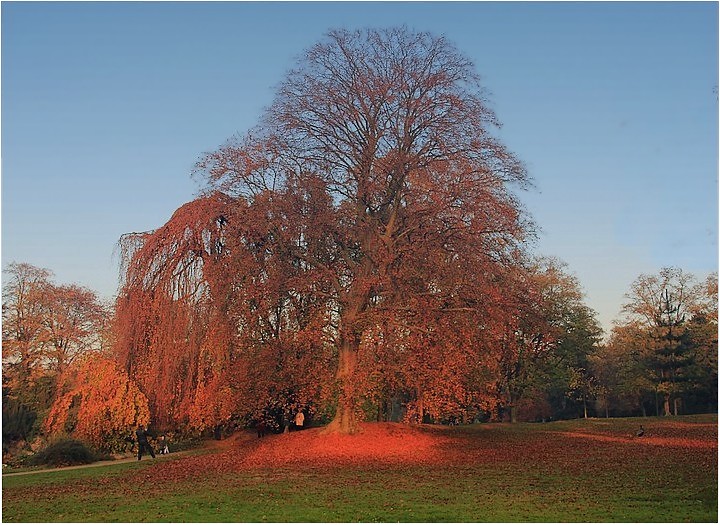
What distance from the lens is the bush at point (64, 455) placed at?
2372 centimetres

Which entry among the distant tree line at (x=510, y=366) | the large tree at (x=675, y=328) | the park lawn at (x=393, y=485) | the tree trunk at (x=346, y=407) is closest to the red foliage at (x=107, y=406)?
the distant tree line at (x=510, y=366)

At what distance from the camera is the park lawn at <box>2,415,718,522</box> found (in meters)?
12.2

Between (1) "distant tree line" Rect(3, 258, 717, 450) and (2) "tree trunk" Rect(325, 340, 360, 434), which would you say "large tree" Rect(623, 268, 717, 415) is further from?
(2) "tree trunk" Rect(325, 340, 360, 434)

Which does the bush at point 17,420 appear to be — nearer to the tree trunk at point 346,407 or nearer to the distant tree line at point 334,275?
the distant tree line at point 334,275

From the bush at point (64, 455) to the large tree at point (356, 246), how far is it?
3.29 meters

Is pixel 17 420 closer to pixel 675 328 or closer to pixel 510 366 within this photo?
pixel 510 366

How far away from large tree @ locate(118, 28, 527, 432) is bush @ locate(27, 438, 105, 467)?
329 cm

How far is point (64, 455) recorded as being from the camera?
78.0ft

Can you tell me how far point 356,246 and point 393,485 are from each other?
11.4 meters

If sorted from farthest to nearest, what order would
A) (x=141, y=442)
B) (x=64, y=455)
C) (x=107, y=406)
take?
(x=107, y=406)
(x=141, y=442)
(x=64, y=455)

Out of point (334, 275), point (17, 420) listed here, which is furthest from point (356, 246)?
point (17, 420)

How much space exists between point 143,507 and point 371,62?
17232 mm

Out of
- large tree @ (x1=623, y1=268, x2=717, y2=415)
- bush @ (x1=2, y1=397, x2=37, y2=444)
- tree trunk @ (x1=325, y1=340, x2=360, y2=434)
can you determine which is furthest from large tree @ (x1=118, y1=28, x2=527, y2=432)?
large tree @ (x1=623, y1=268, x2=717, y2=415)

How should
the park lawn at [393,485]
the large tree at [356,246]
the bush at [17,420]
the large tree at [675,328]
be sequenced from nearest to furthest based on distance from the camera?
the park lawn at [393,485] → the large tree at [356,246] → the bush at [17,420] → the large tree at [675,328]
